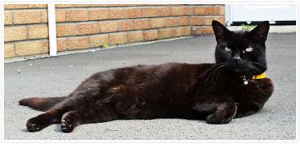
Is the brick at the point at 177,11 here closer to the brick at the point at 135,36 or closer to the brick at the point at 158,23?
the brick at the point at 158,23

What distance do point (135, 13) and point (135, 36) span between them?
16.3 inches

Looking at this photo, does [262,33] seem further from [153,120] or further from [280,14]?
[280,14]

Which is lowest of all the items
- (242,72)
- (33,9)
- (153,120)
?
(153,120)

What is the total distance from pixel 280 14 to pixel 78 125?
6131mm

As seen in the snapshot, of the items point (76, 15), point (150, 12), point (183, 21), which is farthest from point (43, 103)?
point (183, 21)

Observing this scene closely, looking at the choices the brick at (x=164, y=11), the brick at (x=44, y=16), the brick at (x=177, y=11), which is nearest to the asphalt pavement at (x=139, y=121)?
the brick at (x=44, y=16)

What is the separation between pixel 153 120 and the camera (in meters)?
2.14

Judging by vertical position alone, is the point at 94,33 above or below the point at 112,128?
above

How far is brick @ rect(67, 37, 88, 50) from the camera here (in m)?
5.06

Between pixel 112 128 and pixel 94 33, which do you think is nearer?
pixel 112 128

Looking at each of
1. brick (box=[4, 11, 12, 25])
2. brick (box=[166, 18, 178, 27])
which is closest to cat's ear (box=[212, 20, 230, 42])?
brick (box=[4, 11, 12, 25])

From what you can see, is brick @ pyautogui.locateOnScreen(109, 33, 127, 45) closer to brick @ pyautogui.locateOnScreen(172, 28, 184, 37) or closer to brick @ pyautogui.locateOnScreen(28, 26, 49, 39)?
brick @ pyautogui.locateOnScreen(28, 26, 49, 39)

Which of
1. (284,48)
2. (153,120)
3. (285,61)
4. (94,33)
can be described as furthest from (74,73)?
(284,48)

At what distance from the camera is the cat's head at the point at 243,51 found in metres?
2.12
